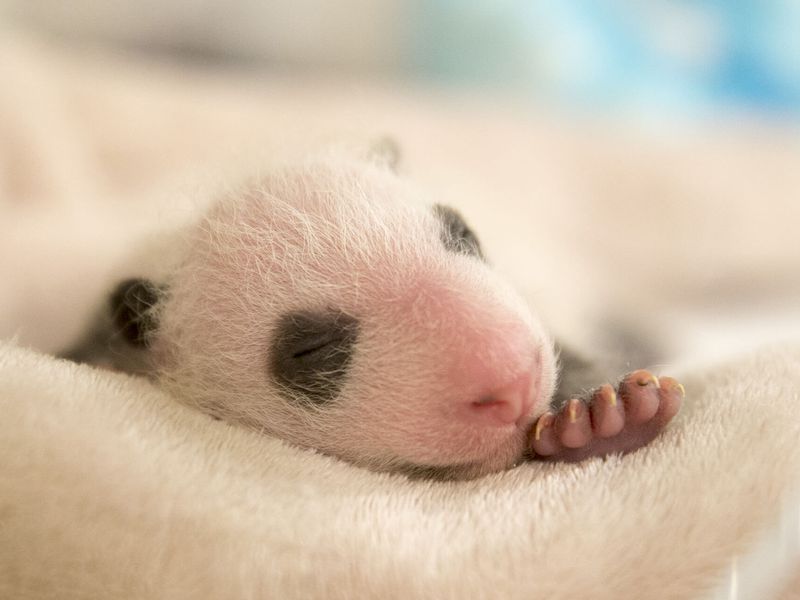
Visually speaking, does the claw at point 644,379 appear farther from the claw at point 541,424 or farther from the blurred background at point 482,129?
the blurred background at point 482,129

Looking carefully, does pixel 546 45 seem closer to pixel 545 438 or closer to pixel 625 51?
pixel 625 51

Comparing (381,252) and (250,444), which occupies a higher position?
(381,252)

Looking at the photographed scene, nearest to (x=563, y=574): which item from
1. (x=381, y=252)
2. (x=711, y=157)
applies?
(x=381, y=252)

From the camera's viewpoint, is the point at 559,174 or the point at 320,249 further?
the point at 559,174

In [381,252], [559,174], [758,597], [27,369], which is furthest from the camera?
[559,174]

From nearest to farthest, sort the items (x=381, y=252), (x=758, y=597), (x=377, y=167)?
1. (x=758, y=597)
2. (x=381, y=252)
3. (x=377, y=167)

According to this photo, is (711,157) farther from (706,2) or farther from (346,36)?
(346,36)

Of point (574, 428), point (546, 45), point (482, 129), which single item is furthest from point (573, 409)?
point (546, 45)
